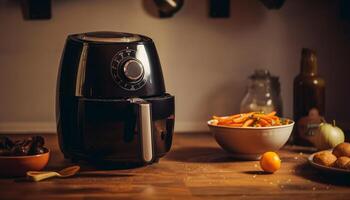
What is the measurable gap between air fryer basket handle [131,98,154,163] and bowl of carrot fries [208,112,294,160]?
252mm

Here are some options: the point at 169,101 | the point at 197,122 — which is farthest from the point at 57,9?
the point at 169,101

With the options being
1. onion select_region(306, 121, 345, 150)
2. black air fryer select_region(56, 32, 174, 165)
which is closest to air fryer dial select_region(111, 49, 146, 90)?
black air fryer select_region(56, 32, 174, 165)

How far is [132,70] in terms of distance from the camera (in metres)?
1.37

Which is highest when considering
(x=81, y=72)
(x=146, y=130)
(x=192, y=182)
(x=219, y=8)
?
(x=219, y=8)

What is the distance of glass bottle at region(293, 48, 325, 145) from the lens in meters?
1.73

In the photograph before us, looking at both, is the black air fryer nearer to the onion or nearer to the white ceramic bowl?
the white ceramic bowl

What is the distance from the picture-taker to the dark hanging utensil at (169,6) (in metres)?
1.88

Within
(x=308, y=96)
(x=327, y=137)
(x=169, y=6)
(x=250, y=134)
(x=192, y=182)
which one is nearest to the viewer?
(x=192, y=182)

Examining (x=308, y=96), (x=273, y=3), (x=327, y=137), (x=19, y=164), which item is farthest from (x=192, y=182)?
(x=273, y=3)

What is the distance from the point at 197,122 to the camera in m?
2.00

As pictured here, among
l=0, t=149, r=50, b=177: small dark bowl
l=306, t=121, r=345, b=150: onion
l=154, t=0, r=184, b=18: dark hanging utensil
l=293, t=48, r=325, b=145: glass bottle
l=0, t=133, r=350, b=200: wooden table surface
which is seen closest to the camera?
l=0, t=133, r=350, b=200: wooden table surface

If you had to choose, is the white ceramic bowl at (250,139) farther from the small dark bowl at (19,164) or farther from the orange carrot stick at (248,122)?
the small dark bowl at (19,164)

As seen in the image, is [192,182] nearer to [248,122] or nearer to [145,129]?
[145,129]

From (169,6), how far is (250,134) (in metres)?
0.57
